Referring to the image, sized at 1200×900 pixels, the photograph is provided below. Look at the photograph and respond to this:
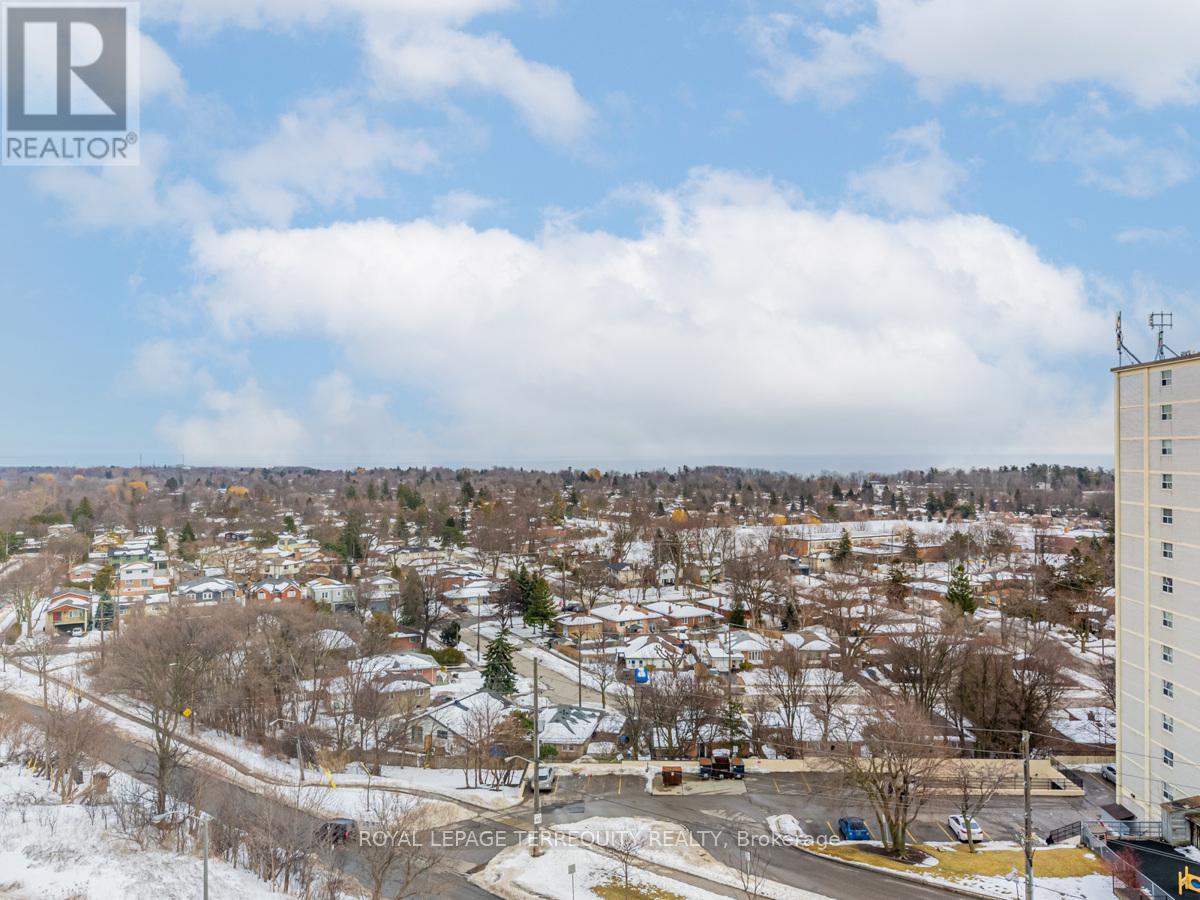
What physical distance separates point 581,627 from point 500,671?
11541mm

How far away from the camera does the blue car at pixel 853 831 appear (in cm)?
1855

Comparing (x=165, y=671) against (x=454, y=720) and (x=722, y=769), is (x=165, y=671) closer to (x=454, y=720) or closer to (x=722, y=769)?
(x=454, y=720)

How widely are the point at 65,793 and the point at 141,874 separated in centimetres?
640

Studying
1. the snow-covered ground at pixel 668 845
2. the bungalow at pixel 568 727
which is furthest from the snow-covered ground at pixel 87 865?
the bungalow at pixel 568 727

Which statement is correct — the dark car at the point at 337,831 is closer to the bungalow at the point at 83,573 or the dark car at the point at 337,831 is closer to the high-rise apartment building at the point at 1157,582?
the high-rise apartment building at the point at 1157,582

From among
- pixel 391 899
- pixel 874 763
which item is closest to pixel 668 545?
pixel 874 763

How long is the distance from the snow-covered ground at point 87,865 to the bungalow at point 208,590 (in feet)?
92.2

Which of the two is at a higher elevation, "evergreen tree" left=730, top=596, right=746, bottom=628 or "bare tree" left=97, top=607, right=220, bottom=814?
"bare tree" left=97, top=607, right=220, bottom=814

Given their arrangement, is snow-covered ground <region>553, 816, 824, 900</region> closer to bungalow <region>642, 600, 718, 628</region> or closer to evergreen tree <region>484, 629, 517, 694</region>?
evergreen tree <region>484, 629, 517, 694</region>

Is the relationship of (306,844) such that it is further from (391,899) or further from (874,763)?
(874,763)

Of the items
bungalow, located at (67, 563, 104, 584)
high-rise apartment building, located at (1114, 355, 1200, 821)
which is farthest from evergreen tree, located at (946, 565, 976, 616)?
bungalow, located at (67, 563, 104, 584)

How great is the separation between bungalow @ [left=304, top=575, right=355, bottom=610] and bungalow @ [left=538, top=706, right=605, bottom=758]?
24.0 meters

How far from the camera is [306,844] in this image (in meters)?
15.3

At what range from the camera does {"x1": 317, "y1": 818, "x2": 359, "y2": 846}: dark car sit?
17.0 m
